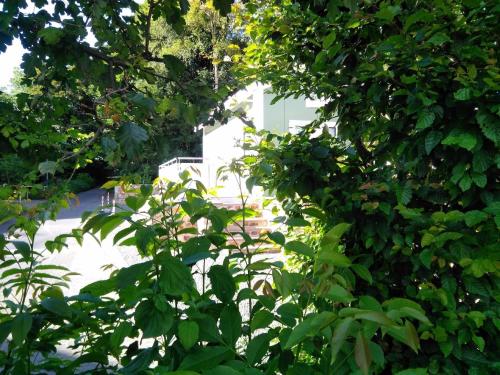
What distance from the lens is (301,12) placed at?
2529 millimetres

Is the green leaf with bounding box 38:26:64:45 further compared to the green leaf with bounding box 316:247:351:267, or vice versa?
the green leaf with bounding box 38:26:64:45

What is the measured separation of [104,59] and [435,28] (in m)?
1.31

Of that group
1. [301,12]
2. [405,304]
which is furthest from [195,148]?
[405,304]

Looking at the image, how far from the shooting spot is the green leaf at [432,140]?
1766mm

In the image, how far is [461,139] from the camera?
1691 mm

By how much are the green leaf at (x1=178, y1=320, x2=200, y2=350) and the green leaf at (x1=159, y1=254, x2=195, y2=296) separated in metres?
0.07

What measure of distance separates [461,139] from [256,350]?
1.18 meters

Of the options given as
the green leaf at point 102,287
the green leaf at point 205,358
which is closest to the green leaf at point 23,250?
the green leaf at point 102,287

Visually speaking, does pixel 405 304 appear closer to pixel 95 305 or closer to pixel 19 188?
pixel 95 305

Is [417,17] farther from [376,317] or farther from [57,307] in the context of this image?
[57,307]

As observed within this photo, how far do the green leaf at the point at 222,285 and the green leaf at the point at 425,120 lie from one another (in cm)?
107

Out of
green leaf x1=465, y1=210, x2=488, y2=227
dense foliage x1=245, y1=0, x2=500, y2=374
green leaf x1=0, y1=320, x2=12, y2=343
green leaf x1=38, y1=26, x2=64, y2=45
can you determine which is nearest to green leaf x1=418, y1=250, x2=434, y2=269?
dense foliage x1=245, y1=0, x2=500, y2=374

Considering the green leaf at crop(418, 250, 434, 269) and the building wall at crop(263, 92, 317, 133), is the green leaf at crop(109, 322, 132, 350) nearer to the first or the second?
the green leaf at crop(418, 250, 434, 269)

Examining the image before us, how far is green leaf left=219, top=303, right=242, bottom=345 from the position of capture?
1021 millimetres
